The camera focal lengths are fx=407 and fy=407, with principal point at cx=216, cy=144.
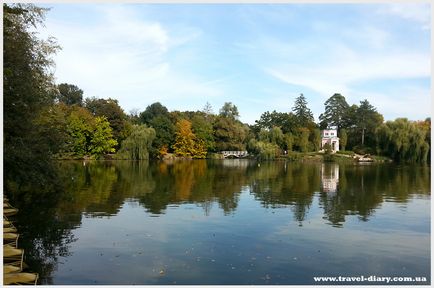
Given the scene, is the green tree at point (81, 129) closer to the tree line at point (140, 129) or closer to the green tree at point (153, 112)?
the tree line at point (140, 129)

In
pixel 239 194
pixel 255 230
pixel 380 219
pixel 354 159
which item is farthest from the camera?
pixel 354 159

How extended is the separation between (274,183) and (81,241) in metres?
17.5

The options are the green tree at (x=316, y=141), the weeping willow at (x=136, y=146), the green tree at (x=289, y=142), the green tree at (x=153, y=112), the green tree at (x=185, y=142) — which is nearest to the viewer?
the weeping willow at (x=136, y=146)

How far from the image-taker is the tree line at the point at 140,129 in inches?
572

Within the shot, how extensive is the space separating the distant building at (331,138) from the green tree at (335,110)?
416 centimetres

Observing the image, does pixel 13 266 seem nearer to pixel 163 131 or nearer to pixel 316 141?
pixel 163 131

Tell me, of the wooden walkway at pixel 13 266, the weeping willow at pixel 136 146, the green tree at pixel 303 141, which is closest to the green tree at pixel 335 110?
the green tree at pixel 303 141

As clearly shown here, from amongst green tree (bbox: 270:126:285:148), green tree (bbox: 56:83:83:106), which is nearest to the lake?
green tree (bbox: 270:126:285:148)

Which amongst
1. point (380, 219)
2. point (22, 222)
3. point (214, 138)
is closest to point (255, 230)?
point (380, 219)

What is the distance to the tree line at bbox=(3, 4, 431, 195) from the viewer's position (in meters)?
14.5

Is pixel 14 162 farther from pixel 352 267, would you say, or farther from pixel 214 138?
pixel 214 138

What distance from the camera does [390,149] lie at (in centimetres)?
5816

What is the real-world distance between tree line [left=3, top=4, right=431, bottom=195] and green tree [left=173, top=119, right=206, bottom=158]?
16 centimetres

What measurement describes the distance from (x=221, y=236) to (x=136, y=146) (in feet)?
150
